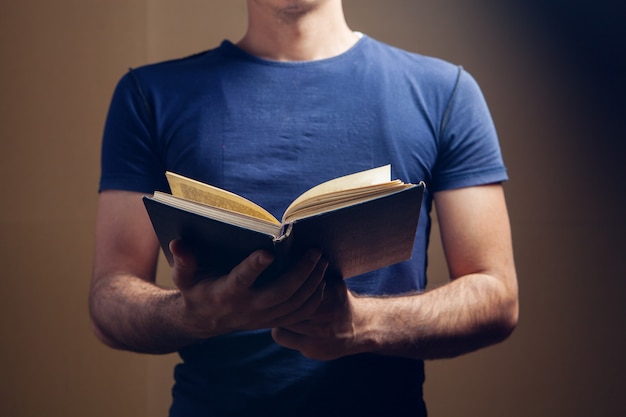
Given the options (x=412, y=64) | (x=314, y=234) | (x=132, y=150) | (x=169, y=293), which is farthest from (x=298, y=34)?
(x=314, y=234)

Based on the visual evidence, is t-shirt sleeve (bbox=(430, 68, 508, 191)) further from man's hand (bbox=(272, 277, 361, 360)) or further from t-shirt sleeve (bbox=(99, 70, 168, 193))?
t-shirt sleeve (bbox=(99, 70, 168, 193))

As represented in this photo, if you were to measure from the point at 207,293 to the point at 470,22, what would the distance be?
1.52 m

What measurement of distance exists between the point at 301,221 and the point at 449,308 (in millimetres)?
481

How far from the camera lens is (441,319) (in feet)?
3.58

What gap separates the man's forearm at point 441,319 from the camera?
1011 mm

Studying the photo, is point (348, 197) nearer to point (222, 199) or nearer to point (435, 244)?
point (222, 199)

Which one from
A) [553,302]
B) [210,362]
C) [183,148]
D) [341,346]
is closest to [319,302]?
[341,346]

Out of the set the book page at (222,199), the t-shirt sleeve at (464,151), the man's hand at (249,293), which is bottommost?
the man's hand at (249,293)

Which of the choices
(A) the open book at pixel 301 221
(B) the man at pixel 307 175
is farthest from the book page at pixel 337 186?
(B) the man at pixel 307 175

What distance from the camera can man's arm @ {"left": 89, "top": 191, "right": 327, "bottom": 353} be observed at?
0.80 m

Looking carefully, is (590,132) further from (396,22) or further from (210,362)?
(210,362)

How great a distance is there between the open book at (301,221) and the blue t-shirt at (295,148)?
1.03 ft

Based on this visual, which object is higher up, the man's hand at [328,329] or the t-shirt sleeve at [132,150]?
the t-shirt sleeve at [132,150]

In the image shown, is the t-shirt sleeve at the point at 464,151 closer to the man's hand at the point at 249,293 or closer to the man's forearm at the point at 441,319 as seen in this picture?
the man's forearm at the point at 441,319
